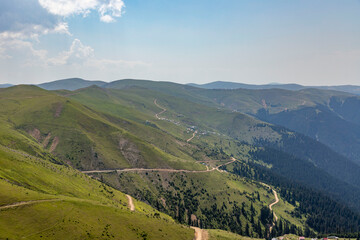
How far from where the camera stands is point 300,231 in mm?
199750

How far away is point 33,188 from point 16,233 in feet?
127

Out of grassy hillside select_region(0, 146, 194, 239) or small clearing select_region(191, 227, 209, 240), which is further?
small clearing select_region(191, 227, 209, 240)

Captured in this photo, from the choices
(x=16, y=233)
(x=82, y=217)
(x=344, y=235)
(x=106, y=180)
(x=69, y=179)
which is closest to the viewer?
(x=16, y=233)

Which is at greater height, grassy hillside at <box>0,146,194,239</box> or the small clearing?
grassy hillside at <box>0,146,194,239</box>

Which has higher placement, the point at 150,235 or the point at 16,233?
the point at 16,233

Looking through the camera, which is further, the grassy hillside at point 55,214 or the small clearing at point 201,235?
the small clearing at point 201,235

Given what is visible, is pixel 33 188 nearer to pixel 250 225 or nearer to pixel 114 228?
pixel 114 228

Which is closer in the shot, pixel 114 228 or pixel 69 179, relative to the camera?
pixel 114 228

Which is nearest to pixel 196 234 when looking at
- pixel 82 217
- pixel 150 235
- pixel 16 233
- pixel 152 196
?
pixel 150 235

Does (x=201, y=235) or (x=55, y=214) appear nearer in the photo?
(x=55, y=214)

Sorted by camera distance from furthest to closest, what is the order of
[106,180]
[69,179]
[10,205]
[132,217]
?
[106,180]
[69,179]
[132,217]
[10,205]

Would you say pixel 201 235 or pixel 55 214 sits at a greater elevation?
pixel 55 214

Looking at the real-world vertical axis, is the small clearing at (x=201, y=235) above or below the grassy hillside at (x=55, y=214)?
below

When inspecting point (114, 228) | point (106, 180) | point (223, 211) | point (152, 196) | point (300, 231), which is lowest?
point (300, 231)
